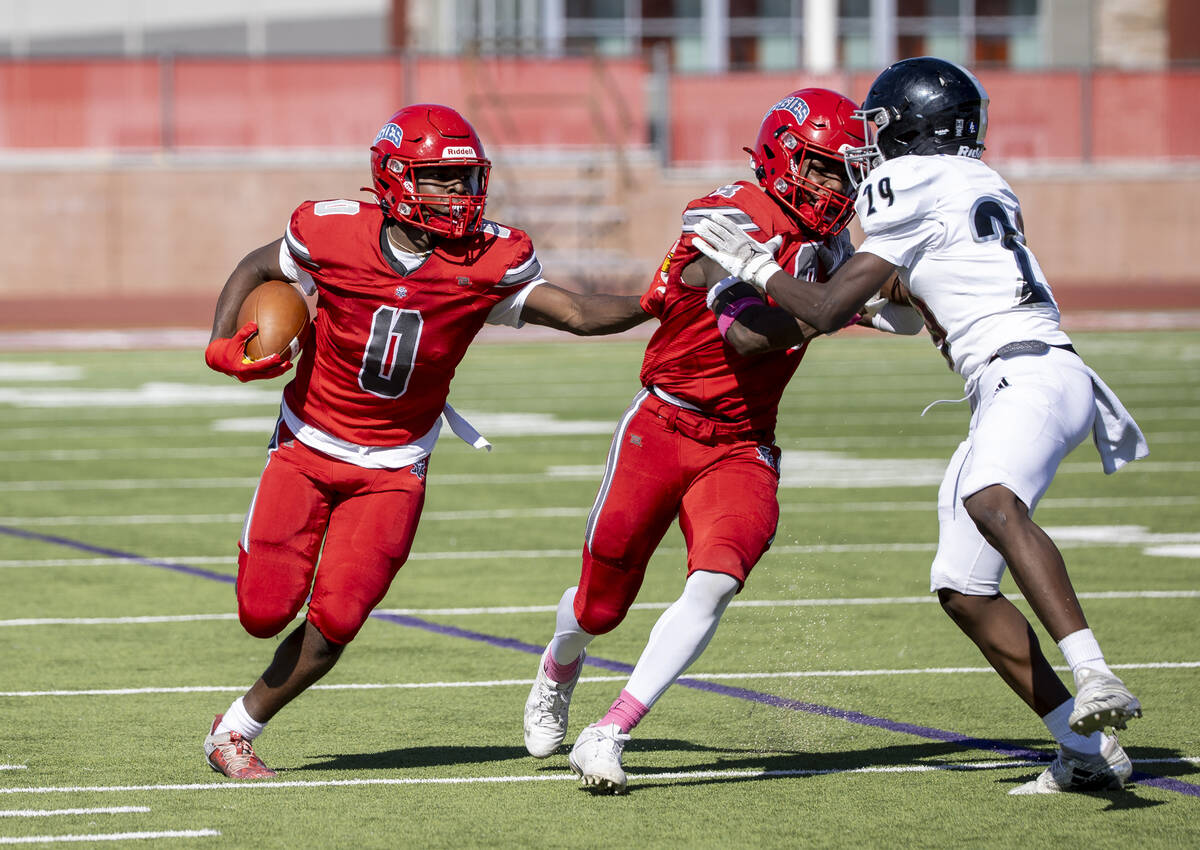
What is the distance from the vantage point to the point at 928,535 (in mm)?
9812

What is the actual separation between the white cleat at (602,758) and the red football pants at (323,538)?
740mm

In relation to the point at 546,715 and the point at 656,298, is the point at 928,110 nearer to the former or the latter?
the point at 656,298

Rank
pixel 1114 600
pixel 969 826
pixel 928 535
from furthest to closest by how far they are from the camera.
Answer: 1. pixel 928 535
2. pixel 1114 600
3. pixel 969 826

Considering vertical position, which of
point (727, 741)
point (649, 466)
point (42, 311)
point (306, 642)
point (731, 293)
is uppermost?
point (731, 293)

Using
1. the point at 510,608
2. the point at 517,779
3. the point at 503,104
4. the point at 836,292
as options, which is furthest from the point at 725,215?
the point at 503,104

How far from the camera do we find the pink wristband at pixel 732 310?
5270mm

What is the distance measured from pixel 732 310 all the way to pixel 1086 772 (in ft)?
4.99

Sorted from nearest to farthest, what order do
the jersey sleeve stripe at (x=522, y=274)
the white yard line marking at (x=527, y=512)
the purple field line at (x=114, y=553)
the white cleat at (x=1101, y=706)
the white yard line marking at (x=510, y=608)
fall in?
the white cleat at (x=1101, y=706), the jersey sleeve stripe at (x=522, y=274), the white yard line marking at (x=510, y=608), the purple field line at (x=114, y=553), the white yard line marking at (x=527, y=512)

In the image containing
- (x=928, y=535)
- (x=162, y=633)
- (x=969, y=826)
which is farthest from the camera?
(x=928, y=535)

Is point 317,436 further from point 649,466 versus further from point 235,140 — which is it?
point 235,140

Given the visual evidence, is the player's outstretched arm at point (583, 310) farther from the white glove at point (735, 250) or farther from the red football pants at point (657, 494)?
the white glove at point (735, 250)

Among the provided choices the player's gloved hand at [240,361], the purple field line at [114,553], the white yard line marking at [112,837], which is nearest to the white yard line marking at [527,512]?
the purple field line at [114,553]

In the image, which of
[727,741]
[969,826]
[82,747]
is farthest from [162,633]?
[969,826]

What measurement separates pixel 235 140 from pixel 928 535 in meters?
17.6
